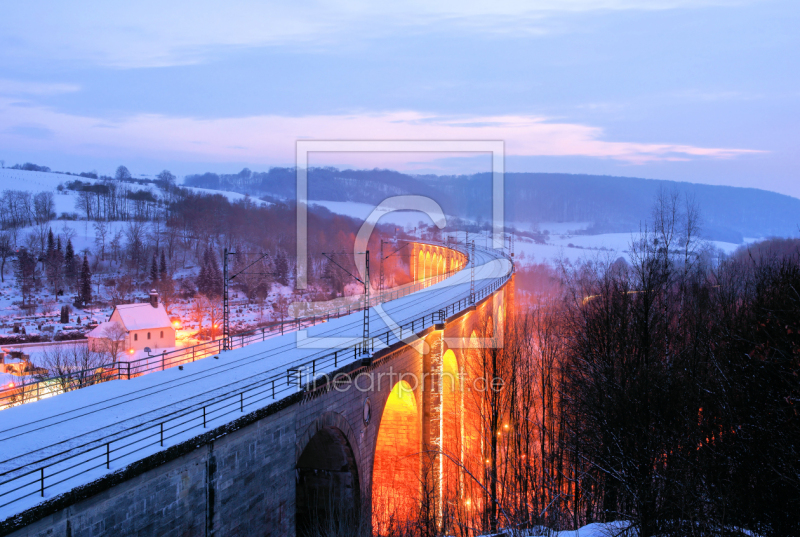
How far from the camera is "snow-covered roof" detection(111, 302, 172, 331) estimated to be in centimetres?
4716

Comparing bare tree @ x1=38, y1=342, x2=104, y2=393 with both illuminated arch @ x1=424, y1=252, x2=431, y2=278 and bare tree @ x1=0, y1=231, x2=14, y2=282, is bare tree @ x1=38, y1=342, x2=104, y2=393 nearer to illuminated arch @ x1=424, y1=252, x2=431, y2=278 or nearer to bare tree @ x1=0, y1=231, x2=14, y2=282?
bare tree @ x1=0, y1=231, x2=14, y2=282

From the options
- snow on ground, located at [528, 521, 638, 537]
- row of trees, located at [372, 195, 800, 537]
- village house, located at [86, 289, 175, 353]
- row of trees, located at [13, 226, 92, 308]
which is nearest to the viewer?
row of trees, located at [372, 195, 800, 537]

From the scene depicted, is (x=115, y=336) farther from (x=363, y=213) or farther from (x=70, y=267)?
(x=363, y=213)

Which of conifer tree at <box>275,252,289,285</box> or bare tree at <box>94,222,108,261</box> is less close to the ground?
bare tree at <box>94,222,108,261</box>

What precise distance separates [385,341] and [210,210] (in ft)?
340

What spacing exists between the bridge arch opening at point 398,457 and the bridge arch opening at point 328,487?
4102mm

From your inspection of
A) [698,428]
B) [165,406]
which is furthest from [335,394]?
[698,428]

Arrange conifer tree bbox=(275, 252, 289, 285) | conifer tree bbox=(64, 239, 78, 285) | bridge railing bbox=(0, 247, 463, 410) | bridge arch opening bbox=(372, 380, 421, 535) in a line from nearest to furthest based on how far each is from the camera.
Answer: bridge railing bbox=(0, 247, 463, 410)
bridge arch opening bbox=(372, 380, 421, 535)
conifer tree bbox=(64, 239, 78, 285)
conifer tree bbox=(275, 252, 289, 285)

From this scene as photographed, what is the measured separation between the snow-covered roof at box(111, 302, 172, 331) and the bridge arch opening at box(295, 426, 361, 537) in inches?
1345

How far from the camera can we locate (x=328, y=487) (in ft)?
58.5

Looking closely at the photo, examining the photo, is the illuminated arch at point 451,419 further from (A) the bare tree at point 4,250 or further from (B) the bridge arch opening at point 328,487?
(A) the bare tree at point 4,250

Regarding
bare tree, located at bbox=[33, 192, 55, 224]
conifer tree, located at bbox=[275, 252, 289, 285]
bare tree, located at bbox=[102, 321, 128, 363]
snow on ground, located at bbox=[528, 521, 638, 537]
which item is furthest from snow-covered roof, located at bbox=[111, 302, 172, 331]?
bare tree, located at bbox=[33, 192, 55, 224]

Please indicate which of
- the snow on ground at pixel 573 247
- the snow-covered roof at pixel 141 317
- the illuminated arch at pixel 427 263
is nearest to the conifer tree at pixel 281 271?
the illuminated arch at pixel 427 263

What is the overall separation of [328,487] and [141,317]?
3611cm
